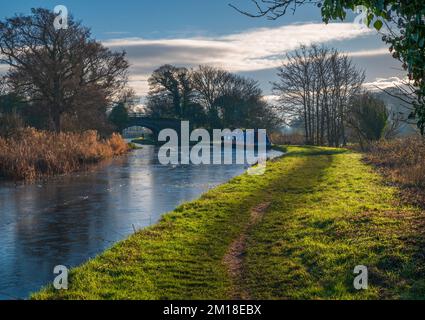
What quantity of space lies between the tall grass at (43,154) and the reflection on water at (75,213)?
120 centimetres

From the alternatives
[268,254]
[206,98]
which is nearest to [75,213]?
[268,254]

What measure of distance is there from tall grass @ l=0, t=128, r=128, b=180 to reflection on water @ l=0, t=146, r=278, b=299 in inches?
47.2

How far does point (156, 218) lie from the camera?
12.4 m

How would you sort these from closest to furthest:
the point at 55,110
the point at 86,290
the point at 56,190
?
the point at 86,290
the point at 56,190
the point at 55,110

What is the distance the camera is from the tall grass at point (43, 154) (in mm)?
20844

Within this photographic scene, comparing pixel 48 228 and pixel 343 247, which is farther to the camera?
pixel 48 228

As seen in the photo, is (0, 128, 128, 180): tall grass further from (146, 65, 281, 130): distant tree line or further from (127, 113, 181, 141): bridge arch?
(146, 65, 281, 130): distant tree line

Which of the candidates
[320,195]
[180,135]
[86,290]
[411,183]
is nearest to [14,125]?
[320,195]

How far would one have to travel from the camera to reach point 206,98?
73125 millimetres

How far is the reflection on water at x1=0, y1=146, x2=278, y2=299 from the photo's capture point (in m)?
8.58

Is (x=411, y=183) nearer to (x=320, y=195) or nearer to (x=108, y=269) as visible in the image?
(x=320, y=195)

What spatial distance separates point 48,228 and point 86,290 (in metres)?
5.24

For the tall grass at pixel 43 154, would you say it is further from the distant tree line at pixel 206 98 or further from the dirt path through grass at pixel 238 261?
the distant tree line at pixel 206 98

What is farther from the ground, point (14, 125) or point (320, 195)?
point (14, 125)
